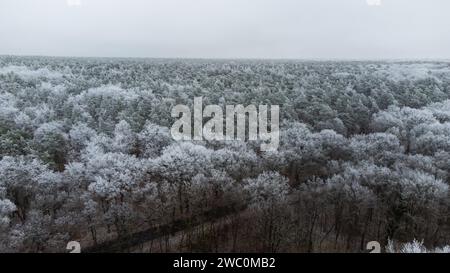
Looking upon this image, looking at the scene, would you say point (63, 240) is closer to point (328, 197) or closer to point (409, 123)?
point (328, 197)

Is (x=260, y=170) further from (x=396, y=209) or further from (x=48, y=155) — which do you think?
(x=48, y=155)

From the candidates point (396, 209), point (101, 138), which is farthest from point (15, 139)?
point (396, 209)

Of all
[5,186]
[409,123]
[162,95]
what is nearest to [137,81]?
[162,95]

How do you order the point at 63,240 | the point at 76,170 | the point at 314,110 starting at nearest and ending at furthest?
Result: the point at 63,240
the point at 76,170
the point at 314,110

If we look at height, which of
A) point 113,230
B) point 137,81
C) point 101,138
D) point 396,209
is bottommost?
point 113,230

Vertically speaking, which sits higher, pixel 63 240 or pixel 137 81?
pixel 137 81

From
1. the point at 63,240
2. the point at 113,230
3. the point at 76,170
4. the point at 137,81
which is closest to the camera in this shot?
the point at 63,240

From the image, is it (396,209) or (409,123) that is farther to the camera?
(409,123)
